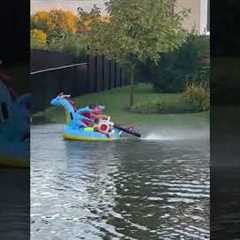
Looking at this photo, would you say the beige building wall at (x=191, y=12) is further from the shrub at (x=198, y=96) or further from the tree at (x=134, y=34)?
the shrub at (x=198, y=96)

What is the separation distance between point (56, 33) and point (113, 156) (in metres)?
1.00

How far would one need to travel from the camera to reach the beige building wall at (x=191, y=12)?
13.5ft

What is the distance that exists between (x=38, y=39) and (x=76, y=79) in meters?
0.40

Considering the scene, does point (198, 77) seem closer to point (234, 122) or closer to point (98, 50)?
point (234, 122)

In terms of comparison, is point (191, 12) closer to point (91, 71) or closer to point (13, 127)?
point (91, 71)

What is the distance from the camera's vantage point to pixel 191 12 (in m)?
4.17

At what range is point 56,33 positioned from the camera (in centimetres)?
432

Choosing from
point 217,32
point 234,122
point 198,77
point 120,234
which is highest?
point 217,32

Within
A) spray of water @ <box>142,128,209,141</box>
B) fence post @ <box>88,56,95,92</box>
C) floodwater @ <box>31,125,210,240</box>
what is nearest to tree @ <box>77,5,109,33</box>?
fence post @ <box>88,56,95,92</box>

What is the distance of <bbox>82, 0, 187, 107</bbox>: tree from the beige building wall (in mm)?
39

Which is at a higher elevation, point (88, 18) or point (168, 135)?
point (88, 18)

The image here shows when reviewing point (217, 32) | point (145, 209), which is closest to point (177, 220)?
point (145, 209)

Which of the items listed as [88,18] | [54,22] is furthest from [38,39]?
[88,18]

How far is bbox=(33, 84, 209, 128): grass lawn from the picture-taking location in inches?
166
